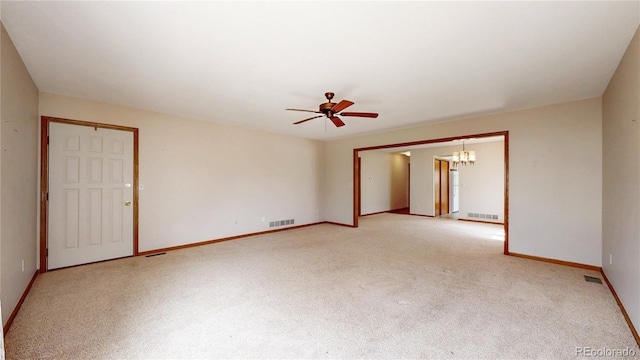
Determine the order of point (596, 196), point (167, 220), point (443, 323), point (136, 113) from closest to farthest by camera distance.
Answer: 1. point (443, 323)
2. point (596, 196)
3. point (136, 113)
4. point (167, 220)

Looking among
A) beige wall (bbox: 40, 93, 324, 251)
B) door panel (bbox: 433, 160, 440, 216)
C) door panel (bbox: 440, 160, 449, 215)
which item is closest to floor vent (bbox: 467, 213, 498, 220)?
door panel (bbox: 433, 160, 440, 216)

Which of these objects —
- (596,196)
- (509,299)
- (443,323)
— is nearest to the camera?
(443,323)

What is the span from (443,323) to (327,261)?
201 centimetres

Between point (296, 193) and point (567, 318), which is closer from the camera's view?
point (567, 318)

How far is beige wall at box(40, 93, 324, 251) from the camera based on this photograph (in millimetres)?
4434

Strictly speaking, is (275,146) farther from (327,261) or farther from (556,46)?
(556,46)

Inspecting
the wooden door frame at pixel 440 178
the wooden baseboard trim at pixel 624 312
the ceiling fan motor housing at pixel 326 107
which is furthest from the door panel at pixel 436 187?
the ceiling fan motor housing at pixel 326 107

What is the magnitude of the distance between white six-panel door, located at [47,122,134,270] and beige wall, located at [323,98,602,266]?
5998 mm

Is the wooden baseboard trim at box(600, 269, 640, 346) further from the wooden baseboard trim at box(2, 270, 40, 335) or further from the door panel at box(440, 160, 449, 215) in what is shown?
the door panel at box(440, 160, 449, 215)

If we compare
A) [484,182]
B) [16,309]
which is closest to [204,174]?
[16,309]

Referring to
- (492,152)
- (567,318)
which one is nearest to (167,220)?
(567,318)

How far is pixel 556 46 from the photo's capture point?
2391 millimetres

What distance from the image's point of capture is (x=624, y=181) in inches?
104

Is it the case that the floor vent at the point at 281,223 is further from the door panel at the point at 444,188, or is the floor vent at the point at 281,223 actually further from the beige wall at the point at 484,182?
the door panel at the point at 444,188
